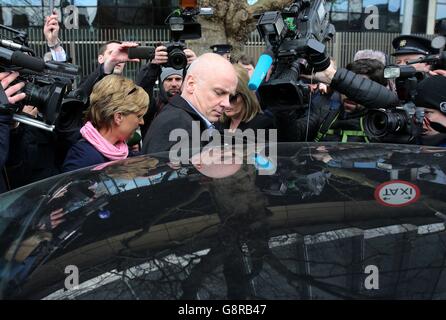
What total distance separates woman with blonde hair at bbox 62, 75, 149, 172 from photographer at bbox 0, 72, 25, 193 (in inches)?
15.6

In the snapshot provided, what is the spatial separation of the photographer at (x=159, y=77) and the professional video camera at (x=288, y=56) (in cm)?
122

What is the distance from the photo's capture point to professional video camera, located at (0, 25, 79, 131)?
8.46 feet

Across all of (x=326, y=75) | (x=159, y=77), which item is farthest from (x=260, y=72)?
(x=159, y=77)

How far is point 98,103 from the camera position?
3.03 metres

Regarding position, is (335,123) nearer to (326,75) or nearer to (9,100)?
(326,75)

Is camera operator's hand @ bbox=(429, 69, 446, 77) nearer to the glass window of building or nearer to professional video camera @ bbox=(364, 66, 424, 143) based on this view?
professional video camera @ bbox=(364, 66, 424, 143)

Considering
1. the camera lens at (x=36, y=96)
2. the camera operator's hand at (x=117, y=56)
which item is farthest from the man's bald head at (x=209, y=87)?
the camera operator's hand at (x=117, y=56)

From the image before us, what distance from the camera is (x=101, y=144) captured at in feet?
9.45

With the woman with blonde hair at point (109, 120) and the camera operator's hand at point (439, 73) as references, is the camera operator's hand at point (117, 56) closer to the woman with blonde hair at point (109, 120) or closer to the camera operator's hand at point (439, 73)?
the woman with blonde hair at point (109, 120)

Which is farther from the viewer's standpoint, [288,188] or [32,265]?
[288,188]

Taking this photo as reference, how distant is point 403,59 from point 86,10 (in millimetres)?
A: 15792

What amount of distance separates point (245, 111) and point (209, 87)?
2.06 feet
